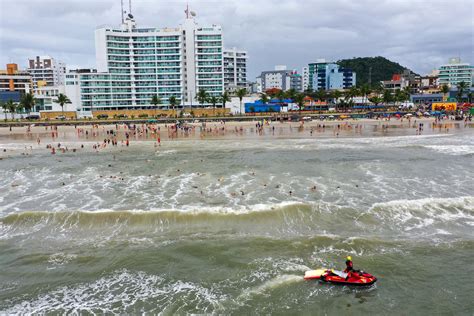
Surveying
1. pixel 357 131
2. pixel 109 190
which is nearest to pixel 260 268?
pixel 109 190

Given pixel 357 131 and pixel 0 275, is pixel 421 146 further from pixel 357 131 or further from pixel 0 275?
pixel 0 275

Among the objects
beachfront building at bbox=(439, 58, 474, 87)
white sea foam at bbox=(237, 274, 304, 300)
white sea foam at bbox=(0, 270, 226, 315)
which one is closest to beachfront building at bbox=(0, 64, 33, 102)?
white sea foam at bbox=(0, 270, 226, 315)

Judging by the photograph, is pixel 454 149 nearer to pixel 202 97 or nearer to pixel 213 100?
pixel 213 100

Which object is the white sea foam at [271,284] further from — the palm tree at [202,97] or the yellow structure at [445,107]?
the yellow structure at [445,107]

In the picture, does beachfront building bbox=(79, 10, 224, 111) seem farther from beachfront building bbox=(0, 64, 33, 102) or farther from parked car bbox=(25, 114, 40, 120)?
beachfront building bbox=(0, 64, 33, 102)

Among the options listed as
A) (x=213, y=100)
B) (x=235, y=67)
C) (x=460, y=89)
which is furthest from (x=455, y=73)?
(x=213, y=100)

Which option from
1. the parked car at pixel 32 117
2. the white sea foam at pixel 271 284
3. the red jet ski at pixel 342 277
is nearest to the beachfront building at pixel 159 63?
the parked car at pixel 32 117
